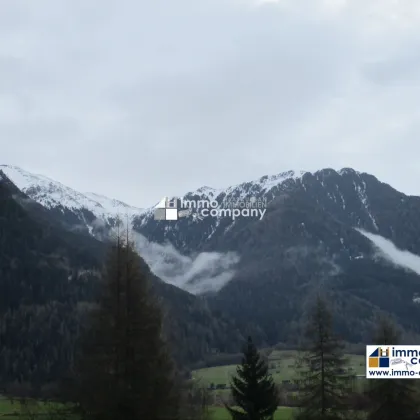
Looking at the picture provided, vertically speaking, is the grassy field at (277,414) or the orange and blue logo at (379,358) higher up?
the orange and blue logo at (379,358)

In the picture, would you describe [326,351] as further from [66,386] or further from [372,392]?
[66,386]

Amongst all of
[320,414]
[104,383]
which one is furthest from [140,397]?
[320,414]

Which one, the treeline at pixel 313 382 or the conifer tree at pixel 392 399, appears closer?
the treeline at pixel 313 382

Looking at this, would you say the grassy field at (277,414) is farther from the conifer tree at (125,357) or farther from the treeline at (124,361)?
the conifer tree at (125,357)

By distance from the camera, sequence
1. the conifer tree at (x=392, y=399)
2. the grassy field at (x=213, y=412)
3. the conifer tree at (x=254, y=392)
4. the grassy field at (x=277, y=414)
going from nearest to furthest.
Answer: the conifer tree at (x=254, y=392) < the conifer tree at (x=392, y=399) < the grassy field at (x=213, y=412) < the grassy field at (x=277, y=414)

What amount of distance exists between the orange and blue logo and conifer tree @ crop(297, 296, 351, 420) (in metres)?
6.84

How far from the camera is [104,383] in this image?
93.0 ft

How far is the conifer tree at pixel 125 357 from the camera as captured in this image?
28.0 metres

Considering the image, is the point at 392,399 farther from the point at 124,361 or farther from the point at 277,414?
the point at 277,414

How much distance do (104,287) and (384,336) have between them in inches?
1210

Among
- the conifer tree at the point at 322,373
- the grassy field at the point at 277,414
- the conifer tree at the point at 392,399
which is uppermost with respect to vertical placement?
the conifer tree at the point at 322,373

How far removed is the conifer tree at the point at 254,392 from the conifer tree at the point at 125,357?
17015 mm

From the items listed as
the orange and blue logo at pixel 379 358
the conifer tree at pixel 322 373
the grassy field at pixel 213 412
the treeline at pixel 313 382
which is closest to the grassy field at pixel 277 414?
the grassy field at pixel 213 412

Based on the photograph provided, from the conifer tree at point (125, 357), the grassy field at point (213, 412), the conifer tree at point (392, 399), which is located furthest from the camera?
the grassy field at point (213, 412)
